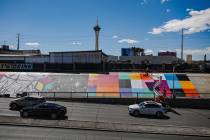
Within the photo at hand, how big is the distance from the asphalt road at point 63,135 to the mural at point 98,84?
23.2 meters

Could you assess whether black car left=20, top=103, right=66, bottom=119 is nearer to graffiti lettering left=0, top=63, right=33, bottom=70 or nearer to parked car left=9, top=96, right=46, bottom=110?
parked car left=9, top=96, right=46, bottom=110

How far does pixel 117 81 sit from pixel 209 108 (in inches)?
723

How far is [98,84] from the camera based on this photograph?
51.3 meters

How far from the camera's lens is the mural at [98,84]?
47.3 meters

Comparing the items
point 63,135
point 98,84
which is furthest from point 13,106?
point 98,84

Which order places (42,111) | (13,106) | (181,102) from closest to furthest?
(42,111), (13,106), (181,102)

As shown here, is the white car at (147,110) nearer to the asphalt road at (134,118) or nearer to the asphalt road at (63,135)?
the asphalt road at (134,118)

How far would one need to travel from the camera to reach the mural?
47.3 m

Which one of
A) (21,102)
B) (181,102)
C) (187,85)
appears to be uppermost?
(187,85)

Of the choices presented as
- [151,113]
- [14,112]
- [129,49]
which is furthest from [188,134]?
[129,49]

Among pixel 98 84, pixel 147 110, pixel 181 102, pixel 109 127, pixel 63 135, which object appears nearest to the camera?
pixel 63 135

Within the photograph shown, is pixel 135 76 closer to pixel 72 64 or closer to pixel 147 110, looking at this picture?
pixel 72 64

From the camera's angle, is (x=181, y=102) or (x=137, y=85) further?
(x=137, y=85)

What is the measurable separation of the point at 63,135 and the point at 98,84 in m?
33.0
